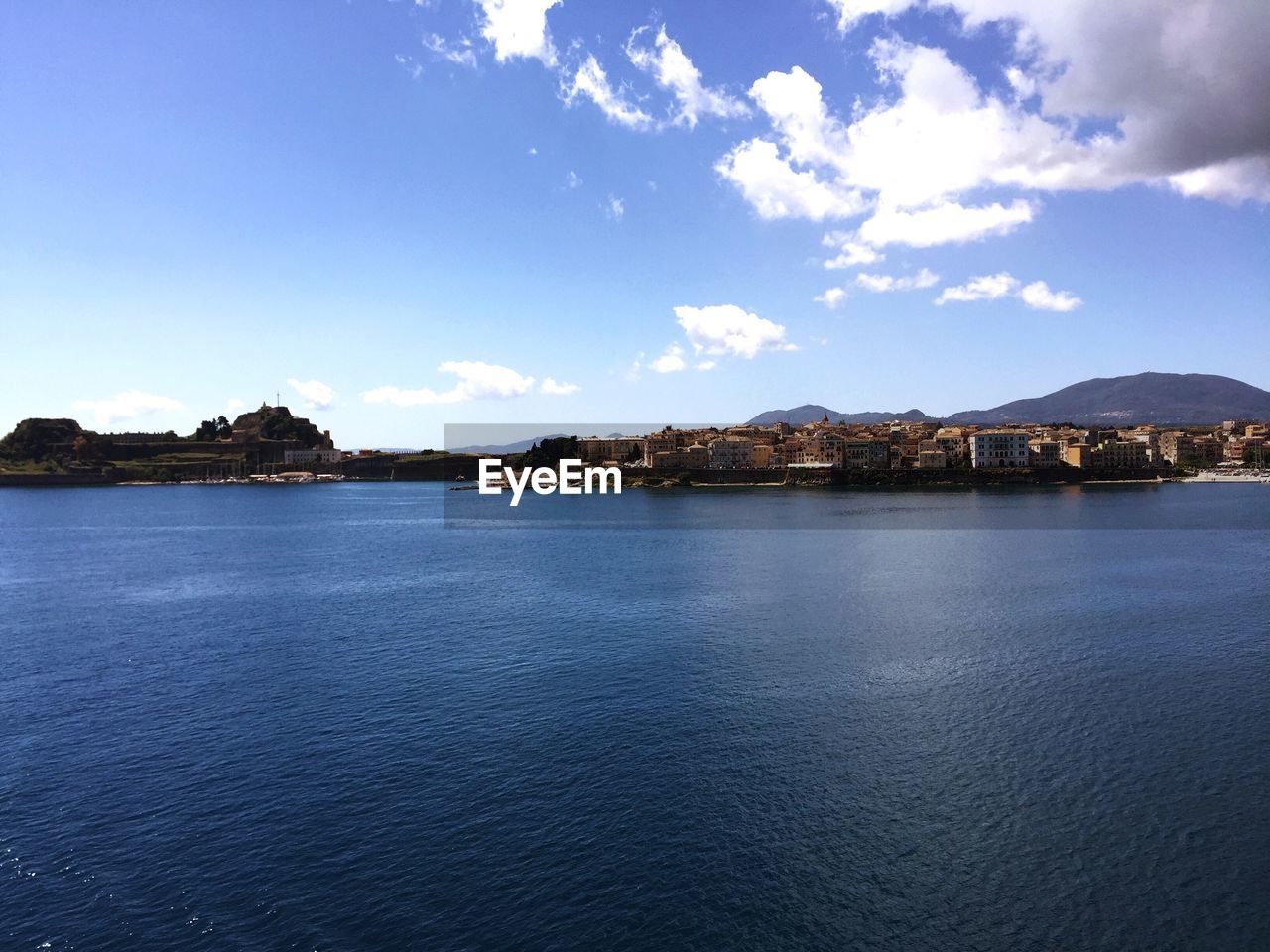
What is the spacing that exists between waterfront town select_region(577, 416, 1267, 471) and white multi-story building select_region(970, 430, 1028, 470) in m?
0.18

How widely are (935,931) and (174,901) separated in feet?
46.9

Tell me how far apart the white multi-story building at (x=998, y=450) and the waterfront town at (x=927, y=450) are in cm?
18

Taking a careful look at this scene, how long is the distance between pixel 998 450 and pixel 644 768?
147 meters

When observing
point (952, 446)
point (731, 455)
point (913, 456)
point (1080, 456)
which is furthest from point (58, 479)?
point (1080, 456)

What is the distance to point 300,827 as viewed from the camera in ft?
57.4

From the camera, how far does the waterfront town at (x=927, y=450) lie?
14838 centimetres

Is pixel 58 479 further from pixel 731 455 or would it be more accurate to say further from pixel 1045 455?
pixel 1045 455

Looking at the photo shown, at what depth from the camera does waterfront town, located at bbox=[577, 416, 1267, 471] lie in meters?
148

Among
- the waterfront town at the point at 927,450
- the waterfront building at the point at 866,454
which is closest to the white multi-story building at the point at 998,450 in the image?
the waterfront town at the point at 927,450

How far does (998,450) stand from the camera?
14875 cm

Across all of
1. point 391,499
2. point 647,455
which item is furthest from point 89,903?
point 647,455

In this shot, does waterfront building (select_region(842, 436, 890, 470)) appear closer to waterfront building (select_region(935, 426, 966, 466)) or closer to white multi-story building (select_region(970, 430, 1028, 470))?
waterfront building (select_region(935, 426, 966, 466))

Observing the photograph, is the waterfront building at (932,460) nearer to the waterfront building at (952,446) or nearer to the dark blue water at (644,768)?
the waterfront building at (952,446)

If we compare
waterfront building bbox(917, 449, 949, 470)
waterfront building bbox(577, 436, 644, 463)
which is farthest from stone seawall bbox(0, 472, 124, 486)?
waterfront building bbox(917, 449, 949, 470)
